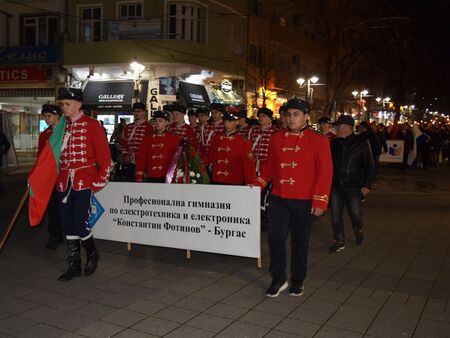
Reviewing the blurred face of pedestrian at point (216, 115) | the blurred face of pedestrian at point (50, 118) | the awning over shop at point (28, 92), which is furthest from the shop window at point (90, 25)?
the blurred face of pedestrian at point (50, 118)

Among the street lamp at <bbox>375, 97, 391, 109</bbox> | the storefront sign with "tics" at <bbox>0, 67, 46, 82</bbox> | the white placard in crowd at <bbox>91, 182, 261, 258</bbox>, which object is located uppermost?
the street lamp at <bbox>375, 97, 391, 109</bbox>

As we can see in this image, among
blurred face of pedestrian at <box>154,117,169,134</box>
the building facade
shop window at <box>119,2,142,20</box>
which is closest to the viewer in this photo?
blurred face of pedestrian at <box>154,117,169,134</box>

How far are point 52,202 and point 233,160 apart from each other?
2.80m

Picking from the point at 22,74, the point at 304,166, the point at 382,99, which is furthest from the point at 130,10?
the point at 382,99

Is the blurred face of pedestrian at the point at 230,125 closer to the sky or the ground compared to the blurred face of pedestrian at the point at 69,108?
closer to the ground

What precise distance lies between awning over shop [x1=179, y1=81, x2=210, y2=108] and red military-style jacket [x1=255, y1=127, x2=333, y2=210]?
19709 millimetres

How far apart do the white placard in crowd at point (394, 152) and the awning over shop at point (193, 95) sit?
9135 mm

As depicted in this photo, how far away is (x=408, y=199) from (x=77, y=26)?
61.6 ft

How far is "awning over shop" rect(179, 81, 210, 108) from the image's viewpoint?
82.0 feet

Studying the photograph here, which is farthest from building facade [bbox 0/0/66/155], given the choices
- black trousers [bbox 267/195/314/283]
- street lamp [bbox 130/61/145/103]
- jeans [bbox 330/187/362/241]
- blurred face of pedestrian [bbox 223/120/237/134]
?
black trousers [bbox 267/195/314/283]

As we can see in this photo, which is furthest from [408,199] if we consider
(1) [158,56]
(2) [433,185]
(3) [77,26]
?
(3) [77,26]

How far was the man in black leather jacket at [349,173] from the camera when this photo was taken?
7723 millimetres

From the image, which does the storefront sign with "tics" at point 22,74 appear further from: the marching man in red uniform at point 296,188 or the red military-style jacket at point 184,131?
the marching man in red uniform at point 296,188

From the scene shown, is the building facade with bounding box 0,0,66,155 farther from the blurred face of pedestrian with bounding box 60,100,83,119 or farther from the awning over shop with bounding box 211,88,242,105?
the blurred face of pedestrian with bounding box 60,100,83,119
